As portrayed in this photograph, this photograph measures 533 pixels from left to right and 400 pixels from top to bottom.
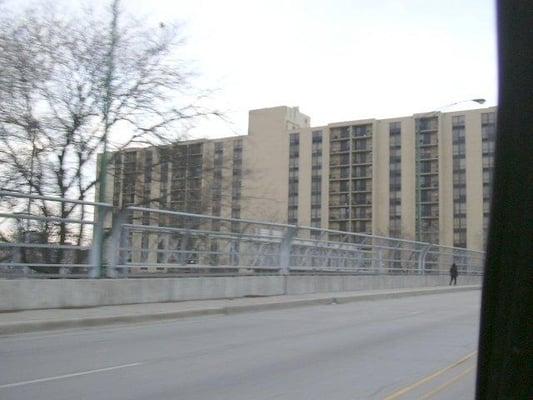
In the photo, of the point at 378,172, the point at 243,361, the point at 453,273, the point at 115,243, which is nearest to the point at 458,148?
the point at 378,172

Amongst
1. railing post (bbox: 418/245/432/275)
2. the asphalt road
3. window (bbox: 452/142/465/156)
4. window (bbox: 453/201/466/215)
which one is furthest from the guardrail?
window (bbox: 452/142/465/156)

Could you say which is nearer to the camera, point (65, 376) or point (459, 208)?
point (65, 376)

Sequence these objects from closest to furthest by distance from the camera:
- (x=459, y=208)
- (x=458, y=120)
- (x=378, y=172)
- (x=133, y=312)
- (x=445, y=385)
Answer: (x=445, y=385) → (x=133, y=312) → (x=458, y=120) → (x=459, y=208) → (x=378, y=172)

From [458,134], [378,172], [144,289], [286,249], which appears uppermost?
[458,134]

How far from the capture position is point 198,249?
16750 millimetres

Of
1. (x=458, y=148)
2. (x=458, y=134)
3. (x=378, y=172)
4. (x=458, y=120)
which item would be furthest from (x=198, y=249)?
(x=378, y=172)

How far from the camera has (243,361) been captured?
8.29 metres

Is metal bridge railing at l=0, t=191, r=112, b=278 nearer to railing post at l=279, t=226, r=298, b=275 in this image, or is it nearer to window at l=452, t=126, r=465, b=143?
railing post at l=279, t=226, r=298, b=275

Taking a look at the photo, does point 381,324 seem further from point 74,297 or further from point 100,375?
point 100,375

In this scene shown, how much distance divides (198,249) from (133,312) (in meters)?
4.01

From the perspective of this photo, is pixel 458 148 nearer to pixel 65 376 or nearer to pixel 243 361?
pixel 243 361

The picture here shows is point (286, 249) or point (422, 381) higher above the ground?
point (286, 249)

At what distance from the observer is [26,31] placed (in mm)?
20906

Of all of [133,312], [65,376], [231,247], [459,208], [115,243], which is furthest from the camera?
[459,208]
